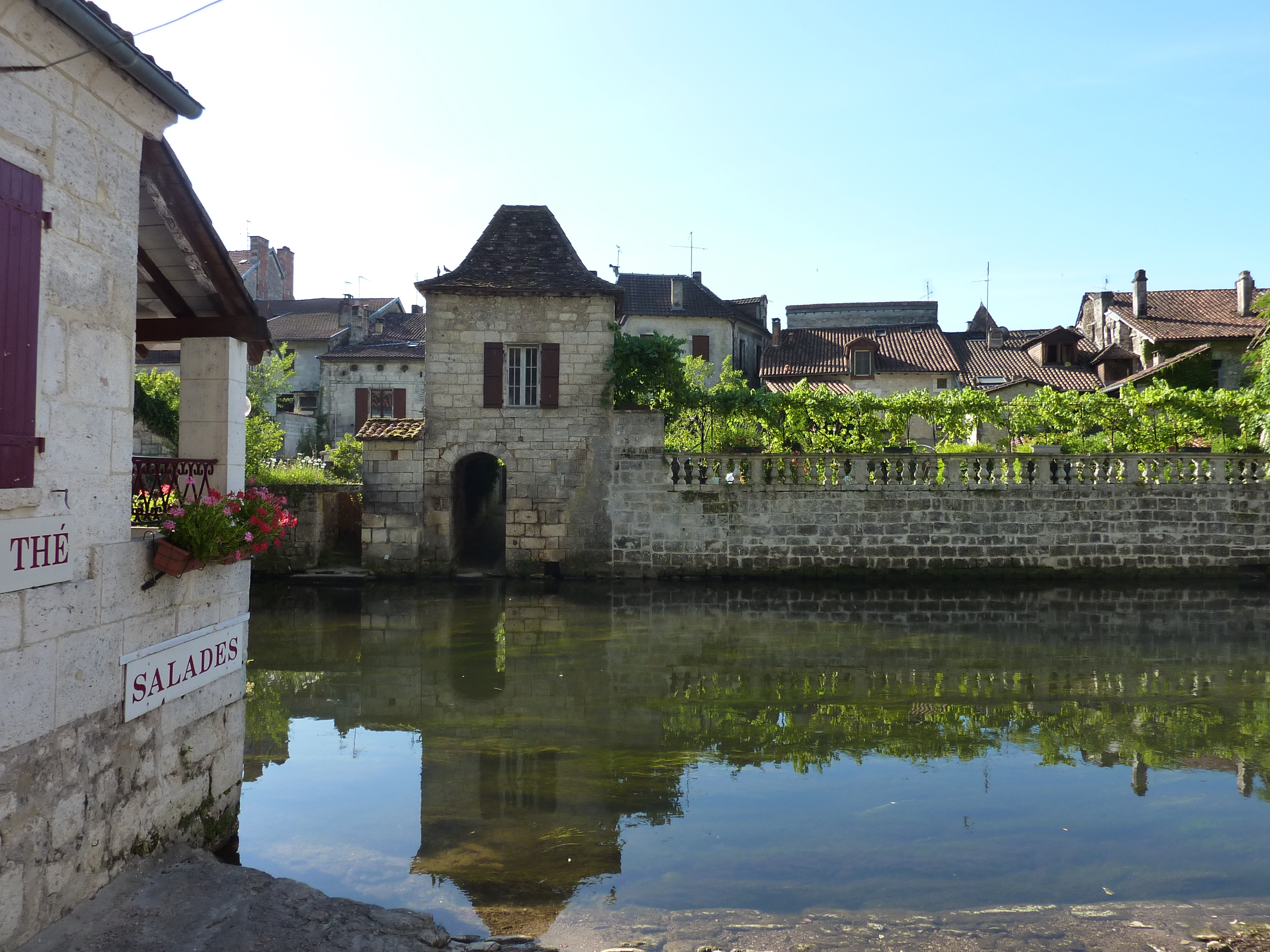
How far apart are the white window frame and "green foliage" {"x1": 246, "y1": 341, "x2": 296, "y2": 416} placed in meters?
11.1

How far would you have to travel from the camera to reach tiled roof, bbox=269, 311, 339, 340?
33594 mm

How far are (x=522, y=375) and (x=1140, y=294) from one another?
2651 cm

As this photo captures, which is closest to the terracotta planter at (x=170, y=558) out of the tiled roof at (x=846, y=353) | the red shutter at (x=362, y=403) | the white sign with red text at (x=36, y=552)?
the white sign with red text at (x=36, y=552)

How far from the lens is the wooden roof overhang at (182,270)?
15.4ft

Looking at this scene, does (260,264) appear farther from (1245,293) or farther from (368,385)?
(1245,293)

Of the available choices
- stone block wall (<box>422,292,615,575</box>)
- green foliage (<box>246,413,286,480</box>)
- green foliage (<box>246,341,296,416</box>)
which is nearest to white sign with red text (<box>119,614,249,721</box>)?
stone block wall (<box>422,292,615,575</box>)

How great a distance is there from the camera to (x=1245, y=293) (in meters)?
31.1

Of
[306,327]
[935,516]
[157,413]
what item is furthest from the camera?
[306,327]

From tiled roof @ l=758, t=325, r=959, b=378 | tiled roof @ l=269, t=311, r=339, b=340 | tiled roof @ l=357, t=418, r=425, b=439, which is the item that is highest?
tiled roof @ l=269, t=311, r=339, b=340

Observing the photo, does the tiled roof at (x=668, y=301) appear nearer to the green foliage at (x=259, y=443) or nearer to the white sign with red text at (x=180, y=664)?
the green foliage at (x=259, y=443)

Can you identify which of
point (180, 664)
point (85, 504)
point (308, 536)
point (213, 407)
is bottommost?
point (180, 664)

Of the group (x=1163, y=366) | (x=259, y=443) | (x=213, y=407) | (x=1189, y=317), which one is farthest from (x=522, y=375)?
(x=1189, y=317)

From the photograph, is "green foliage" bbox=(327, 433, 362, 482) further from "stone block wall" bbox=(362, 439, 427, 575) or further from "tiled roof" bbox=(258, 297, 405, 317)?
"tiled roof" bbox=(258, 297, 405, 317)

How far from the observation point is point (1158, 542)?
1561cm
